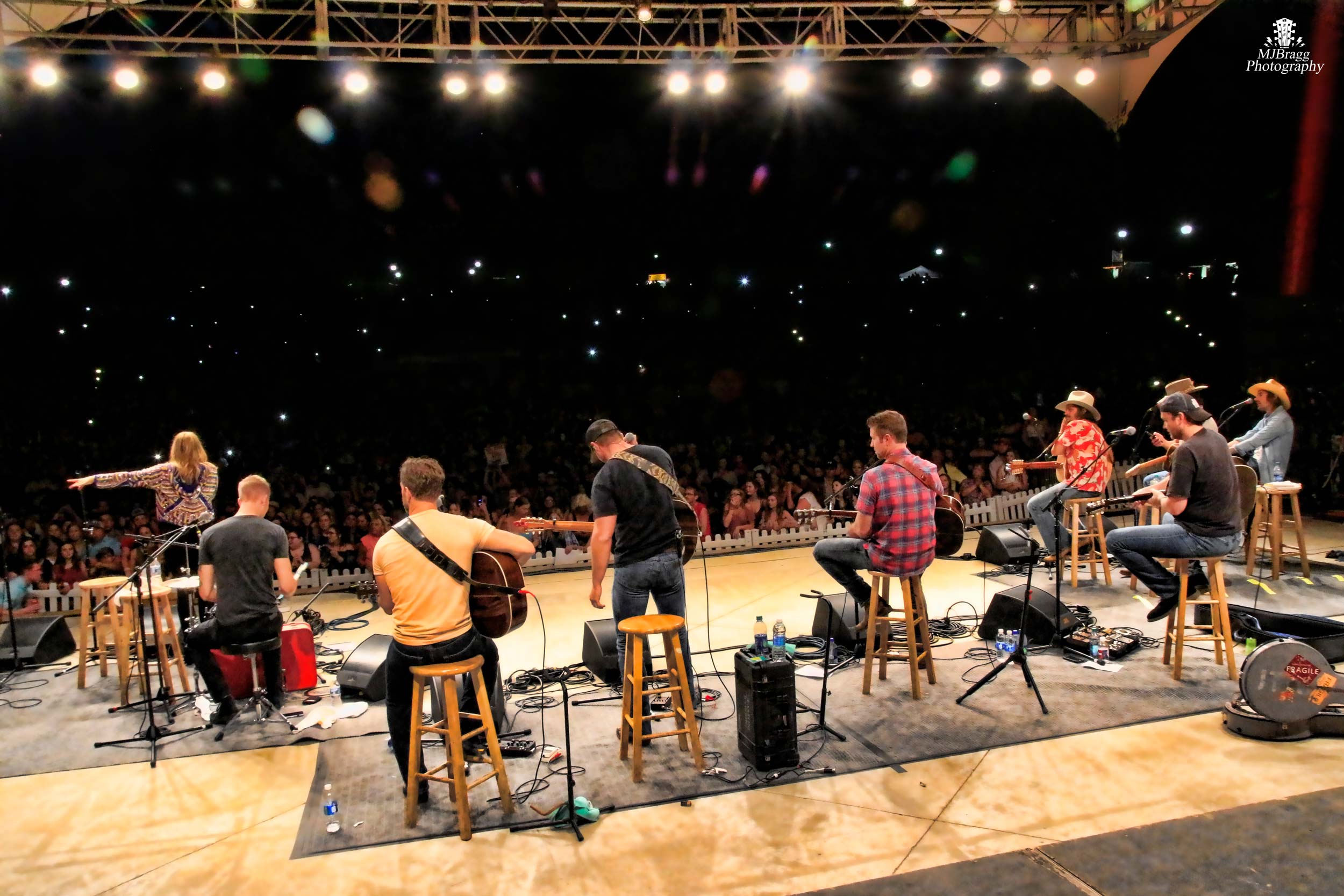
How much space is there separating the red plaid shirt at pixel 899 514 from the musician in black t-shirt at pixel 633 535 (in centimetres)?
121

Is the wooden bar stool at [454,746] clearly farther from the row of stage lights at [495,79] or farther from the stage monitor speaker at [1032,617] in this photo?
the row of stage lights at [495,79]

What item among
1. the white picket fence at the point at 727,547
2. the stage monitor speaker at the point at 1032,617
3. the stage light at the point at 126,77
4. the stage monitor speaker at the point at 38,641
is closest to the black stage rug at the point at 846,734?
the stage monitor speaker at the point at 1032,617

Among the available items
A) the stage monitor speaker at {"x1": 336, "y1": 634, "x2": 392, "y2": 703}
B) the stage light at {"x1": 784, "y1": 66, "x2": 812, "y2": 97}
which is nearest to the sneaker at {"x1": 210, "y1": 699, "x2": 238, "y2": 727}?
the stage monitor speaker at {"x1": 336, "y1": 634, "x2": 392, "y2": 703}

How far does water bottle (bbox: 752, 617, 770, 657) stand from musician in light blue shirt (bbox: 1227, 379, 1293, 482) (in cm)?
512

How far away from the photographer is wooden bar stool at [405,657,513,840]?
3420 millimetres

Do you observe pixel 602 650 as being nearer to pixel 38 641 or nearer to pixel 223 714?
pixel 223 714

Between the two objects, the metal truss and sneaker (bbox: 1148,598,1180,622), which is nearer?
sneaker (bbox: 1148,598,1180,622)

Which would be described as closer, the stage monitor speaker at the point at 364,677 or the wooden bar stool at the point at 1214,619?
the wooden bar stool at the point at 1214,619

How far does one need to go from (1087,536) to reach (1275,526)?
4.99 ft

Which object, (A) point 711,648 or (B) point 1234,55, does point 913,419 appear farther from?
(A) point 711,648

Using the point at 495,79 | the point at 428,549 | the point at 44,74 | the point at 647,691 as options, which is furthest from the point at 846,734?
the point at 44,74

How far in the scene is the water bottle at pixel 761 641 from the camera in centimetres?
434

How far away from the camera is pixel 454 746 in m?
3.47

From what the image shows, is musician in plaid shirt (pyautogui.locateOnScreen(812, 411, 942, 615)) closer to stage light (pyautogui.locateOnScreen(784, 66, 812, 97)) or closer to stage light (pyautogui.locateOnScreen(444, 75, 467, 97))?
stage light (pyautogui.locateOnScreen(784, 66, 812, 97))
